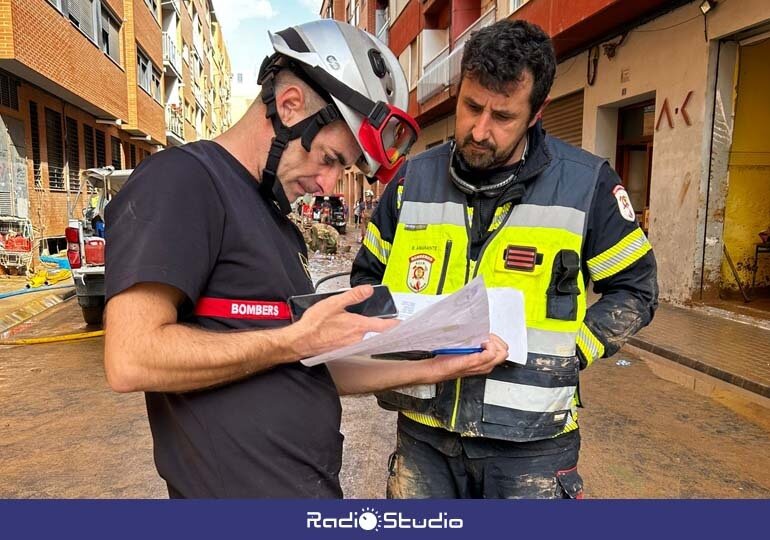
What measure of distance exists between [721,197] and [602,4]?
3505 millimetres

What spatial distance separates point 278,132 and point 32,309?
9078 mm

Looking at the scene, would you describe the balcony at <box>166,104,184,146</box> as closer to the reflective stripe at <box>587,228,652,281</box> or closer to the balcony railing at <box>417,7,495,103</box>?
the balcony railing at <box>417,7,495,103</box>

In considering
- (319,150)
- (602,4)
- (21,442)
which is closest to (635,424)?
(319,150)

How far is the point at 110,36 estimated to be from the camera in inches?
725

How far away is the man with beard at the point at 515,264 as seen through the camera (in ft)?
5.40

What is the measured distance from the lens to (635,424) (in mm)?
4355

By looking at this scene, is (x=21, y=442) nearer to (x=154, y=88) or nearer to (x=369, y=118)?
(x=369, y=118)

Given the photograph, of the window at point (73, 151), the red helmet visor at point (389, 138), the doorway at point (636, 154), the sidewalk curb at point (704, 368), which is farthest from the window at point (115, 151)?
the red helmet visor at point (389, 138)

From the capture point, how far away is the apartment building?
11.6 meters

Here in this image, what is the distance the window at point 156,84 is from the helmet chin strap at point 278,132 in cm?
2615

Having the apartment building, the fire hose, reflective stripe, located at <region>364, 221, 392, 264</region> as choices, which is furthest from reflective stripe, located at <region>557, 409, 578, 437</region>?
the apartment building

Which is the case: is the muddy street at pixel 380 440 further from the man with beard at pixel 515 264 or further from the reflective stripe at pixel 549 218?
the reflective stripe at pixel 549 218

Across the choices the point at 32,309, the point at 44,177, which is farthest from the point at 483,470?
the point at 44,177

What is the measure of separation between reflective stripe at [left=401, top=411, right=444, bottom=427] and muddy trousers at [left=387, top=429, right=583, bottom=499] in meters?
0.06
